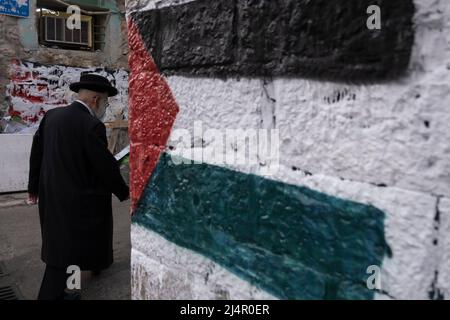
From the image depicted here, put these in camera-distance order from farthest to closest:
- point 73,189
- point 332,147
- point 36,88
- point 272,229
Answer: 1. point 36,88
2. point 73,189
3. point 272,229
4. point 332,147

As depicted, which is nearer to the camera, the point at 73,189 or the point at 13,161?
the point at 73,189

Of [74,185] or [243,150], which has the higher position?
[243,150]

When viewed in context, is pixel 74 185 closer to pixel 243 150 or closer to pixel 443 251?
pixel 243 150

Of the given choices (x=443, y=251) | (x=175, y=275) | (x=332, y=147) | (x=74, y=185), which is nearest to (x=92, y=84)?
(x=74, y=185)

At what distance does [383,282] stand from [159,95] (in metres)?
1.11

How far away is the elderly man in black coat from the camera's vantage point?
295 centimetres

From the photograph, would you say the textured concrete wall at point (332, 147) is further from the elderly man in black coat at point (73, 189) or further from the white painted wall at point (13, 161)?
the white painted wall at point (13, 161)

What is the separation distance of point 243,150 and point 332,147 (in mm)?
332

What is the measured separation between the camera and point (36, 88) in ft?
25.0

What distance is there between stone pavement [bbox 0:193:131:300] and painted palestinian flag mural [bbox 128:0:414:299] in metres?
1.55

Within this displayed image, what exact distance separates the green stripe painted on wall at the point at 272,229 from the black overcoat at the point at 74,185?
4.28ft

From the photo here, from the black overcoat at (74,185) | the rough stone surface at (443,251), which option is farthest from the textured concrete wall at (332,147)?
the black overcoat at (74,185)

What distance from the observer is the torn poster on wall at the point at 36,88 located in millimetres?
7391
